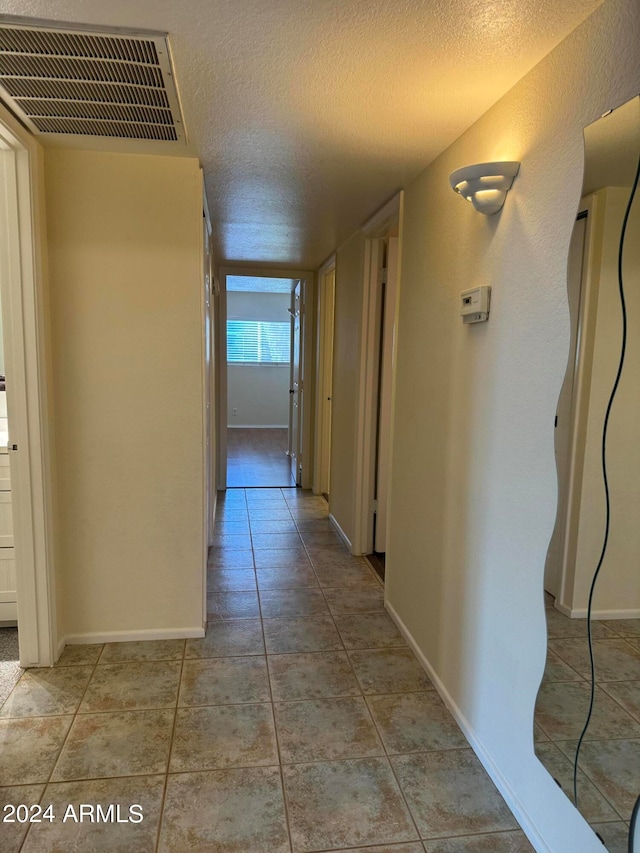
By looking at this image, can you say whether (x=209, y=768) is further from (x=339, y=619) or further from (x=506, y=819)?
(x=339, y=619)

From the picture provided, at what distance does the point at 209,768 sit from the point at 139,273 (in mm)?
1852

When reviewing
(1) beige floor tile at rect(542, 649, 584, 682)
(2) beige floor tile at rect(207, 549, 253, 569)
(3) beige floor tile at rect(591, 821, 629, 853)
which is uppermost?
(1) beige floor tile at rect(542, 649, 584, 682)

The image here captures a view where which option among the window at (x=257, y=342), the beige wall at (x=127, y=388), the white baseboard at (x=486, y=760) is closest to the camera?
the white baseboard at (x=486, y=760)

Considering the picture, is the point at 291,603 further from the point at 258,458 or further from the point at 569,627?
the point at 258,458

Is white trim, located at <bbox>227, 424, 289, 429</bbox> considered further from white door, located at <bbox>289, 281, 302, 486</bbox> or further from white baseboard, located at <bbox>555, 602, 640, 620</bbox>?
white baseboard, located at <bbox>555, 602, 640, 620</bbox>

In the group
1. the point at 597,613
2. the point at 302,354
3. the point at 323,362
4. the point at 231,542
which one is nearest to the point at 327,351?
the point at 323,362

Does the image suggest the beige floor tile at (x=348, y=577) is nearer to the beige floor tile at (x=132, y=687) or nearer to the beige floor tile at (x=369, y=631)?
the beige floor tile at (x=369, y=631)

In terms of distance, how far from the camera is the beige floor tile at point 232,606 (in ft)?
8.93

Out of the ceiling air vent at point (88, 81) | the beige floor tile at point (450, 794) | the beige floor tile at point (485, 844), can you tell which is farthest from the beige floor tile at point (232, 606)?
the ceiling air vent at point (88, 81)

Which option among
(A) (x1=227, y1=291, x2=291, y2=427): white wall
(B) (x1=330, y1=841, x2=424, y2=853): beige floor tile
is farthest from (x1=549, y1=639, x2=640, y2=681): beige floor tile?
(A) (x1=227, y1=291, x2=291, y2=427): white wall

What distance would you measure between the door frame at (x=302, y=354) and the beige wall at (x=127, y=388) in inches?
96.8

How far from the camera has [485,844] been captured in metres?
1.46

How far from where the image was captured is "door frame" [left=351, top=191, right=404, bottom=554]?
3.30m

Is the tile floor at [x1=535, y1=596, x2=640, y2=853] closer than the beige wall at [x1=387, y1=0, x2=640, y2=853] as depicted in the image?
Yes
